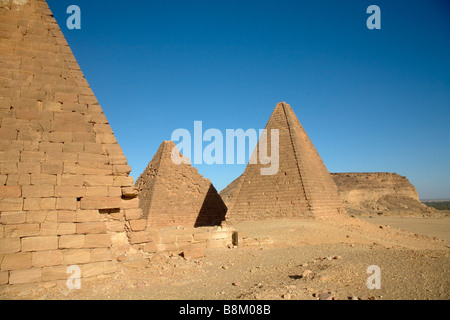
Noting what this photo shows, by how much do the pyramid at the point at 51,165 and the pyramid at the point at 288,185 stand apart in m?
9.15

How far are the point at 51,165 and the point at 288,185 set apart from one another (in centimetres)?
1078

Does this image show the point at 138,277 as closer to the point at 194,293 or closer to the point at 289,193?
the point at 194,293

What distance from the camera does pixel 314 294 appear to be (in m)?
4.05

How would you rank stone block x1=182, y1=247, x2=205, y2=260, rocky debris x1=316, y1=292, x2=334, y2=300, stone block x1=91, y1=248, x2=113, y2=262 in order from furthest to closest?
1. stone block x1=182, y1=247, x2=205, y2=260
2. stone block x1=91, y1=248, x2=113, y2=262
3. rocky debris x1=316, y1=292, x2=334, y2=300

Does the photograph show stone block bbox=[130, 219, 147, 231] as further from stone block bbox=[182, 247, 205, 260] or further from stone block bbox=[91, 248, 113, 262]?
stone block bbox=[182, 247, 205, 260]

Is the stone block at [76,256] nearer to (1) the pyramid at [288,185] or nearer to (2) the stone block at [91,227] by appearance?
(2) the stone block at [91,227]

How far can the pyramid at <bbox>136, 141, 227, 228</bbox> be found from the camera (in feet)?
56.1

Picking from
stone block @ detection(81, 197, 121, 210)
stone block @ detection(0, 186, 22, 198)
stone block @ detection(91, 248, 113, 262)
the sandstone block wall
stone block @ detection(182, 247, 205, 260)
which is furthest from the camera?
the sandstone block wall

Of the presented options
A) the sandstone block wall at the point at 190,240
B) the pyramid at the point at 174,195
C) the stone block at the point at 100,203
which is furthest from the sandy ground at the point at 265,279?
the pyramid at the point at 174,195

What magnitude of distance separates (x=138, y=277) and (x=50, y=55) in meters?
4.58

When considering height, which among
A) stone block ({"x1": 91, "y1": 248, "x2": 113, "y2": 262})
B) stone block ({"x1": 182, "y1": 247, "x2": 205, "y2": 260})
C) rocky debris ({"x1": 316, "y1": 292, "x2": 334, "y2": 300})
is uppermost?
stone block ({"x1": 91, "y1": 248, "x2": 113, "y2": 262})

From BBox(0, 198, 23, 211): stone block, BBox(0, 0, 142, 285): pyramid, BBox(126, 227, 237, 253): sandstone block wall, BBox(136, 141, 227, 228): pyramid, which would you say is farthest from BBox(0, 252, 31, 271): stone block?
BBox(136, 141, 227, 228): pyramid

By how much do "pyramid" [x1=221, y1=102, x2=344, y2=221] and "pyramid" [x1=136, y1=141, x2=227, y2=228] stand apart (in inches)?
140
